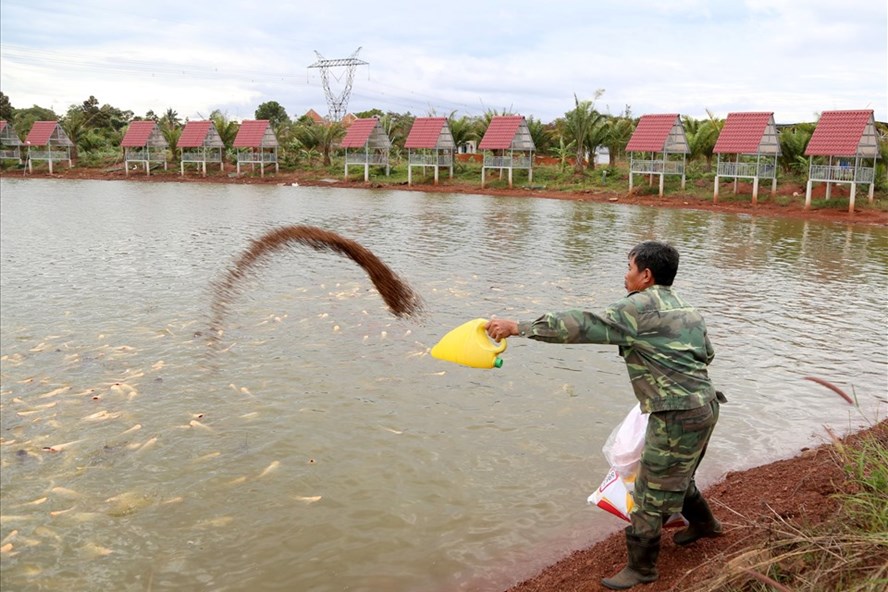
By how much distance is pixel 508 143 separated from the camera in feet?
159

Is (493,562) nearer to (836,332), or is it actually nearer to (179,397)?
(179,397)

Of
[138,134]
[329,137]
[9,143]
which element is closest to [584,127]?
[329,137]

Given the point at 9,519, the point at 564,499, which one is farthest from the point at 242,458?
the point at 564,499

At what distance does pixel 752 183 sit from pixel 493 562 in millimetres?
40376

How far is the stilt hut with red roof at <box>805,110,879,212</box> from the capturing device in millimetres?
33938

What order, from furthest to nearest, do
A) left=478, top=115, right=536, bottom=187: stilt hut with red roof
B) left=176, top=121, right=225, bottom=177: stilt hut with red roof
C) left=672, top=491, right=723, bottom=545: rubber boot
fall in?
left=176, top=121, right=225, bottom=177: stilt hut with red roof → left=478, top=115, right=536, bottom=187: stilt hut with red roof → left=672, top=491, right=723, bottom=545: rubber boot

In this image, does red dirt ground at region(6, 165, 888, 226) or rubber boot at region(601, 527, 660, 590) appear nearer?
rubber boot at region(601, 527, 660, 590)

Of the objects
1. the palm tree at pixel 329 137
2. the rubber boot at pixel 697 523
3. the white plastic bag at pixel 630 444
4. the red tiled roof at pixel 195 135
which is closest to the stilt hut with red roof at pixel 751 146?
the palm tree at pixel 329 137

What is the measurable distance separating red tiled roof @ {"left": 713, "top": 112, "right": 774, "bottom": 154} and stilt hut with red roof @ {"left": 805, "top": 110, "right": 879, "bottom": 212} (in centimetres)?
280

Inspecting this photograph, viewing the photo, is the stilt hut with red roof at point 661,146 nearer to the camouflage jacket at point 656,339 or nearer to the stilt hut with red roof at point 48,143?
the camouflage jacket at point 656,339

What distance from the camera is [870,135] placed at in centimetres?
3462

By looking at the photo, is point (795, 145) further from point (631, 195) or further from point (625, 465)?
point (625, 465)

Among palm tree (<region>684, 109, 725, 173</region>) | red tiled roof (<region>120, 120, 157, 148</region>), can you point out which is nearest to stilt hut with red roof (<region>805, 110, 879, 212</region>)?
palm tree (<region>684, 109, 725, 173</region>)

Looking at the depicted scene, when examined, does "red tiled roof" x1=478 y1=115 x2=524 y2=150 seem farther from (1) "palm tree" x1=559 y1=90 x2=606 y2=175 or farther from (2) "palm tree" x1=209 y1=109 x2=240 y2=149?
(2) "palm tree" x1=209 y1=109 x2=240 y2=149
